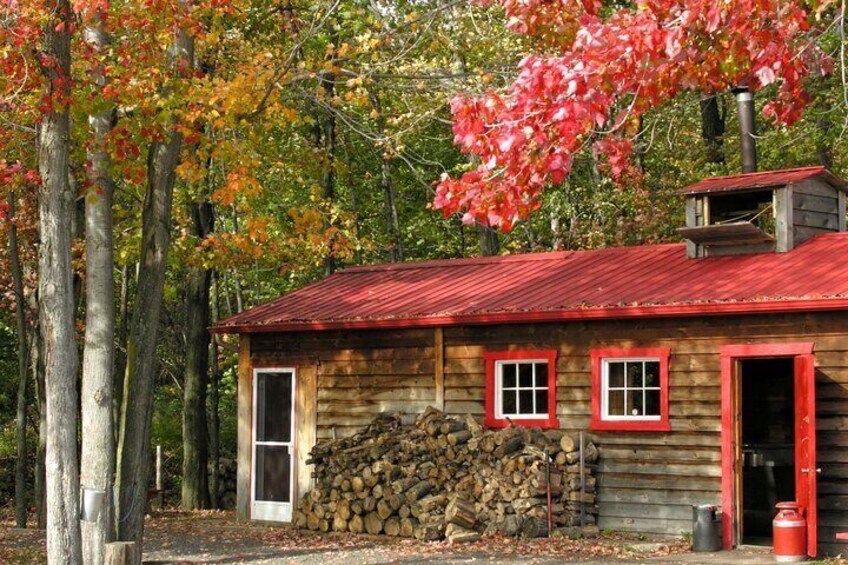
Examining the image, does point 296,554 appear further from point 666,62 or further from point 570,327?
point 666,62

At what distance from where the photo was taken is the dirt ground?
15125mm

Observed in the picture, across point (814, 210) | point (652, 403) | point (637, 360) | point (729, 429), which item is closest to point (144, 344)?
point (637, 360)

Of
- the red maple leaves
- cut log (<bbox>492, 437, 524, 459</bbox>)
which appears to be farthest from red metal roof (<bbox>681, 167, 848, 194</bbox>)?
the red maple leaves

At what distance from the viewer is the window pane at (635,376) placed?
17.2 m

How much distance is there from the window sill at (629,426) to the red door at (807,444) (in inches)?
74.8

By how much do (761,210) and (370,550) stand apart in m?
6.41

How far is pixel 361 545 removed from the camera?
16891 millimetres

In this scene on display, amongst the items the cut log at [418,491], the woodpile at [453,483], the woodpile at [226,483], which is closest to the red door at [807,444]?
the woodpile at [453,483]

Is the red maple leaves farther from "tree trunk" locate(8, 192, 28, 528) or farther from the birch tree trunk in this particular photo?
"tree trunk" locate(8, 192, 28, 528)

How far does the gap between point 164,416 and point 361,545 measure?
15.5m

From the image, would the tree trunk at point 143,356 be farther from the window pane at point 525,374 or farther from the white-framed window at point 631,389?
the white-framed window at point 631,389

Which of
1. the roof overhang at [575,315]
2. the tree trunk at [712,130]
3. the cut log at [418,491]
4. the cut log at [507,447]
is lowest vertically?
the cut log at [418,491]

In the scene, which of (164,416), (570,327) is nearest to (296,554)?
(570,327)

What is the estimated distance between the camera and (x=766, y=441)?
61.6ft
